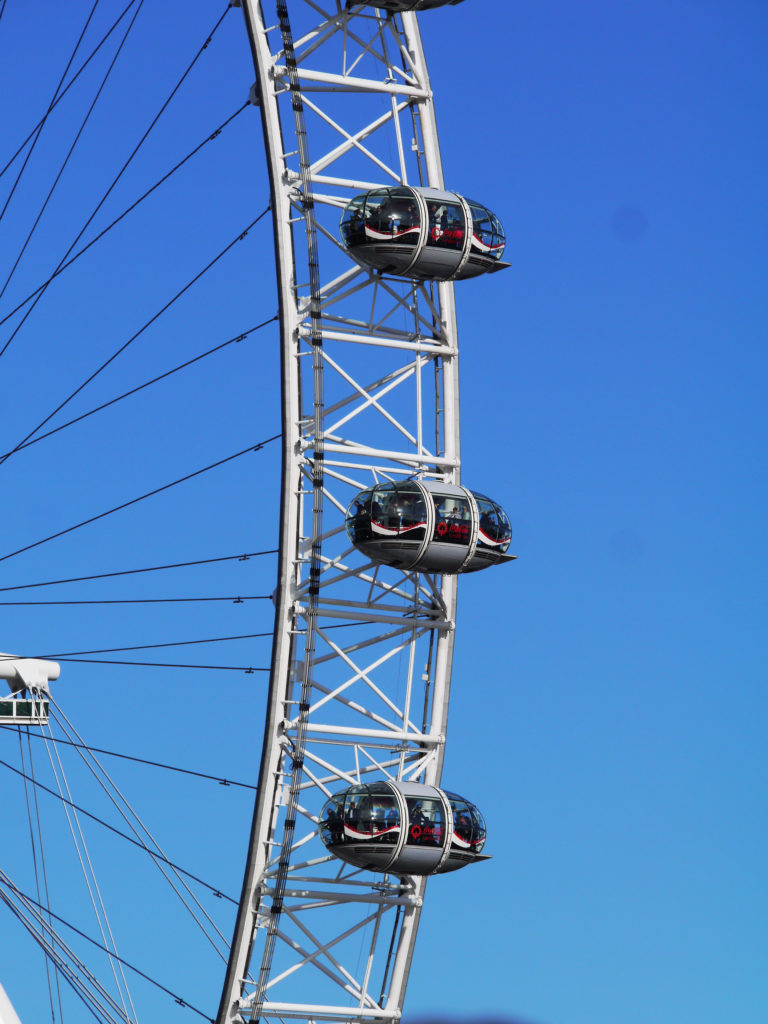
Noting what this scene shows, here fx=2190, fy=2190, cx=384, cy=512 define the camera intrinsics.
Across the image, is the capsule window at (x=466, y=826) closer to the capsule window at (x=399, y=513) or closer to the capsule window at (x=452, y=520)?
the capsule window at (x=452, y=520)

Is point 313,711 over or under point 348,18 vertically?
under

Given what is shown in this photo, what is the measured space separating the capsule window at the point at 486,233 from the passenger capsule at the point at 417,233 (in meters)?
0.01

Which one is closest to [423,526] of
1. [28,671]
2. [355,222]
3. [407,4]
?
[355,222]

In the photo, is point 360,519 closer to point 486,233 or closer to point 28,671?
point 486,233

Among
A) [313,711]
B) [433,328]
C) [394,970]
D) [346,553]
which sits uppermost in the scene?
[433,328]

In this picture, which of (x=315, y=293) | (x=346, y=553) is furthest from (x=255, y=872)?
(x=315, y=293)

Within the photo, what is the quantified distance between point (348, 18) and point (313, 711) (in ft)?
35.4

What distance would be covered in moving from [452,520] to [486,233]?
4.47m

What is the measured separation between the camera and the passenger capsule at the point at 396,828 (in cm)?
3058

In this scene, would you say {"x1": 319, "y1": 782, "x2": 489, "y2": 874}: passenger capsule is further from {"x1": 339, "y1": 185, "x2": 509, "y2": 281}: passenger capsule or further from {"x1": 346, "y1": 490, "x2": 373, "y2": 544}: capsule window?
{"x1": 339, "y1": 185, "x2": 509, "y2": 281}: passenger capsule

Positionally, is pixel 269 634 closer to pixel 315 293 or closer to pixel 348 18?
pixel 315 293

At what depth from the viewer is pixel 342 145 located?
3350 centimetres

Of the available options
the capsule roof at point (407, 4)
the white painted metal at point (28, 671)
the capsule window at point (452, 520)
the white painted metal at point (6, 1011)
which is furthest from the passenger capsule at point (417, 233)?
the white painted metal at point (6, 1011)

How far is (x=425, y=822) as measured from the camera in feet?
101
